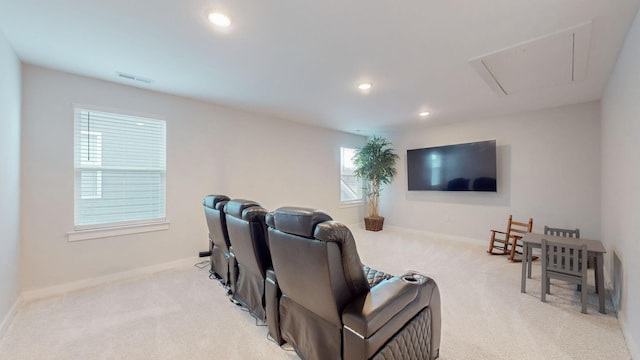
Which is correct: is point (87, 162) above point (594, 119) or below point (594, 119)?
below

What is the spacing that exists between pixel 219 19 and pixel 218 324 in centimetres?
245

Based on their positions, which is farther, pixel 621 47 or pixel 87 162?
pixel 87 162

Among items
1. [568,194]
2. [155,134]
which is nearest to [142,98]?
[155,134]

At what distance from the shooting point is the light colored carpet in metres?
1.88

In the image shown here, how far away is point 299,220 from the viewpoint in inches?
57.5

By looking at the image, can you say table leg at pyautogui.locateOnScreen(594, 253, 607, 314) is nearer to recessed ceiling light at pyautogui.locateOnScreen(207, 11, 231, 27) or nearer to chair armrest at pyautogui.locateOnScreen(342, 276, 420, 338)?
chair armrest at pyautogui.locateOnScreen(342, 276, 420, 338)

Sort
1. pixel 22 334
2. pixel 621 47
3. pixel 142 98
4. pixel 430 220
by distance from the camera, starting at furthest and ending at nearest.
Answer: pixel 430 220
pixel 142 98
pixel 621 47
pixel 22 334

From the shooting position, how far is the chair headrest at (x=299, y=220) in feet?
4.65

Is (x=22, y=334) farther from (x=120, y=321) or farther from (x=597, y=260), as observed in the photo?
(x=597, y=260)

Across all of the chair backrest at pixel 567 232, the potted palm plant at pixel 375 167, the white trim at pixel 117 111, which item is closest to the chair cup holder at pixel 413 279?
the chair backrest at pixel 567 232

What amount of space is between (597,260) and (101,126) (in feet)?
18.2

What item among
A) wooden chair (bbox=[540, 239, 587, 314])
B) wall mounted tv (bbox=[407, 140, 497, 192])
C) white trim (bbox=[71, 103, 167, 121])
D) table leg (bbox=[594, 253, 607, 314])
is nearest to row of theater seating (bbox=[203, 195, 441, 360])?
wooden chair (bbox=[540, 239, 587, 314])

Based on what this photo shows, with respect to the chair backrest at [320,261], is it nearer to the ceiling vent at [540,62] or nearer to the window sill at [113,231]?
the ceiling vent at [540,62]

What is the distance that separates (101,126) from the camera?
124 inches
